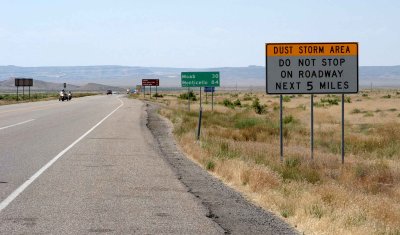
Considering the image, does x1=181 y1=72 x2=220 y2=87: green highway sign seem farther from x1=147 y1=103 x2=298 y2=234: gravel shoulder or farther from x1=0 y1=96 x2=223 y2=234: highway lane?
x1=147 y1=103 x2=298 y2=234: gravel shoulder

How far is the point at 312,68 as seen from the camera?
1850 centimetres

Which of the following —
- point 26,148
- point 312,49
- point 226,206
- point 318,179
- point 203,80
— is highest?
point 312,49

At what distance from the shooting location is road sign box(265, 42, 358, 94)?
18.3m

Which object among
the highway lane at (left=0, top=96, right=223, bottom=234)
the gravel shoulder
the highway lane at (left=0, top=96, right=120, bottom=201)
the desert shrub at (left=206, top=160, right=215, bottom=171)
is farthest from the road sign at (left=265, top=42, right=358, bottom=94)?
the highway lane at (left=0, top=96, right=120, bottom=201)

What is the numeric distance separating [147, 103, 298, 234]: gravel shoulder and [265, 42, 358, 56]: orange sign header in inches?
163

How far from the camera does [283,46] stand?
18.3 metres

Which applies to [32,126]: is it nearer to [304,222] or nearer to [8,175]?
[8,175]

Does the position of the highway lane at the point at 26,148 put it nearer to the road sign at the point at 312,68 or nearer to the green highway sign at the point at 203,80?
the green highway sign at the point at 203,80

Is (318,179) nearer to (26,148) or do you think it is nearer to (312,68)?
(312,68)

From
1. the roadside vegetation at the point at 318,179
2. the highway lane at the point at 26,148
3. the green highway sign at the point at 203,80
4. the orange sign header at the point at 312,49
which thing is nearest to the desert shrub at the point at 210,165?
Answer: the roadside vegetation at the point at 318,179

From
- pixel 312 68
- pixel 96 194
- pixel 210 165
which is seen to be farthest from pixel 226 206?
pixel 312 68

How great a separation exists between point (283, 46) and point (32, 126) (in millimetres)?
16294

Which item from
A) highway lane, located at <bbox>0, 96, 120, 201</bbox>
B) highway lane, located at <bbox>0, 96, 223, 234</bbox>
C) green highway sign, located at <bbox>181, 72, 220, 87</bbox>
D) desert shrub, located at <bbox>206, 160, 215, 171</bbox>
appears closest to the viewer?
highway lane, located at <bbox>0, 96, 223, 234</bbox>

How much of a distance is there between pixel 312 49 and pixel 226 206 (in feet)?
30.0
